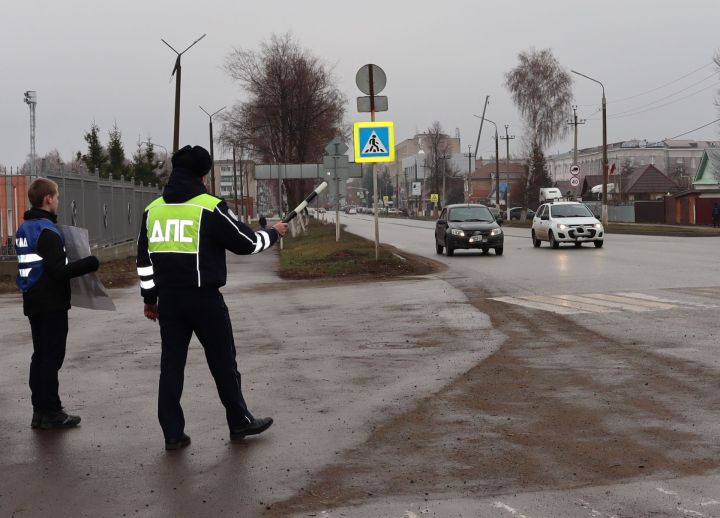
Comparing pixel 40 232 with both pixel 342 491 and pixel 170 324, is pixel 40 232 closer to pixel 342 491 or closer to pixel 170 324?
pixel 170 324

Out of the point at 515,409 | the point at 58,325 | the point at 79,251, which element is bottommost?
the point at 515,409

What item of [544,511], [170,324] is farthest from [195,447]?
[544,511]

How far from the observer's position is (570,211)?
34.4m

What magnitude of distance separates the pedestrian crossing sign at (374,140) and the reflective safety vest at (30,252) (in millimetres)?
15923

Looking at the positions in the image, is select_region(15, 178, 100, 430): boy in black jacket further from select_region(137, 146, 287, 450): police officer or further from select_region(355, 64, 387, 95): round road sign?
select_region(355, 64, 387, 95): round road sign

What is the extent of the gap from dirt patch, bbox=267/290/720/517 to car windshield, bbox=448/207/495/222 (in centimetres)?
2171

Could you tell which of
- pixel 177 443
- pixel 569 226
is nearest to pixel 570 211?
pixel 569 226

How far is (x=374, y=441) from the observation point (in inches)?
254

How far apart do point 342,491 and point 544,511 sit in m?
1.03

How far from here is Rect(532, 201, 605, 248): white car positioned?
109ft

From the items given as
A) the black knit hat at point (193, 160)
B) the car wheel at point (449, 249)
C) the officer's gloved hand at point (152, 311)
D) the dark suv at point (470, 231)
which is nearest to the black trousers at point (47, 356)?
the officer's gloved hand at point (152, 311)

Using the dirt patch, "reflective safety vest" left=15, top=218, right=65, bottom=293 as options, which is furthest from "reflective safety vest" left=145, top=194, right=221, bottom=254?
the dirt patch

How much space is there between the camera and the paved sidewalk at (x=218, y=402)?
5.42m

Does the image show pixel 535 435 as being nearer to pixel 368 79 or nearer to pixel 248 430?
pixel 248 430
